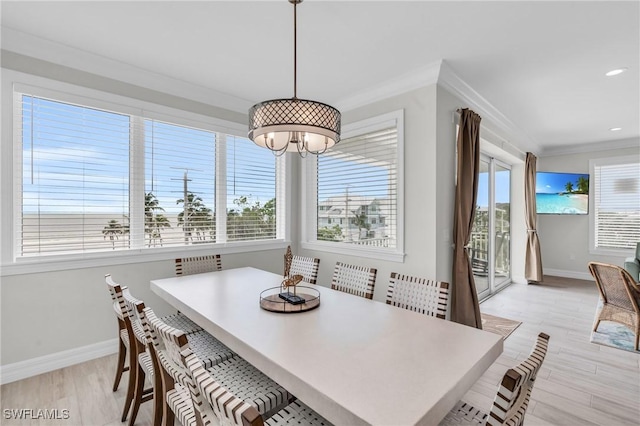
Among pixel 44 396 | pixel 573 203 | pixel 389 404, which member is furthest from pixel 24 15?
pixel 573 203

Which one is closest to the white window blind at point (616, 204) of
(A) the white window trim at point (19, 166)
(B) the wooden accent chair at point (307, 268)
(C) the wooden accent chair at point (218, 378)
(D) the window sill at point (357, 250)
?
(D) the window sill at point (357, 250)

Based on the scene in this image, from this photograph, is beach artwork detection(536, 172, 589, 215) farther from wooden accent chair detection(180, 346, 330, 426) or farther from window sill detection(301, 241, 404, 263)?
wooden accent chair detection(180, 346, 330, 426)

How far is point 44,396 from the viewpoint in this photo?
221 cm

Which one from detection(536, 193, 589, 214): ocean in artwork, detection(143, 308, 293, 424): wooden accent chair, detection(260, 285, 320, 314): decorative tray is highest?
detection(536, 193, 589, 214): ocean in artwork

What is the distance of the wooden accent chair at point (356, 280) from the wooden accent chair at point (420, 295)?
21cm

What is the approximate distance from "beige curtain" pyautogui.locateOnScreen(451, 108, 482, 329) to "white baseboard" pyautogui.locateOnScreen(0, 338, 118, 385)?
3.43m

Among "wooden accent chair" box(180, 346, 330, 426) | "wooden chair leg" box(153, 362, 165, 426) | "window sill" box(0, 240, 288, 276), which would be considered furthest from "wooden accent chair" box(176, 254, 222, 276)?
"wooden accent chair" box(180, 346, 330, 426)

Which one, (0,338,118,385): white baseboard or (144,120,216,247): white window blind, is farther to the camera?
(144,120,216,247): white window blind

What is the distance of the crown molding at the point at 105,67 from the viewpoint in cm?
239

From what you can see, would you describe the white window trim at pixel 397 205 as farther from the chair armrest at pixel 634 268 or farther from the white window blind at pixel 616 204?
the white window blind at pixel 616 204

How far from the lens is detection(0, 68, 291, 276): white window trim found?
7.72ft

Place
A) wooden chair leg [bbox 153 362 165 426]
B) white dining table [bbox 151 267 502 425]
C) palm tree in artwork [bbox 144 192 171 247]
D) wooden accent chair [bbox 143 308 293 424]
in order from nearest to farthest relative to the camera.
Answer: white dining table [bbox 151 267 502 425] < wooden accent chair [bbox 143 308 293 424] < wooden chair leg [bbox 153 362 165 426] < palm tree in artwork [bbox 144 192 171 247]

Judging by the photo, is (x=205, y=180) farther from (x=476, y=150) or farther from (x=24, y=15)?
(x=476, y=150)

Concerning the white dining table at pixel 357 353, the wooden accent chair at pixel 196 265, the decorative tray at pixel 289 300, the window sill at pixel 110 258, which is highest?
the window sill at pixel 110 258
